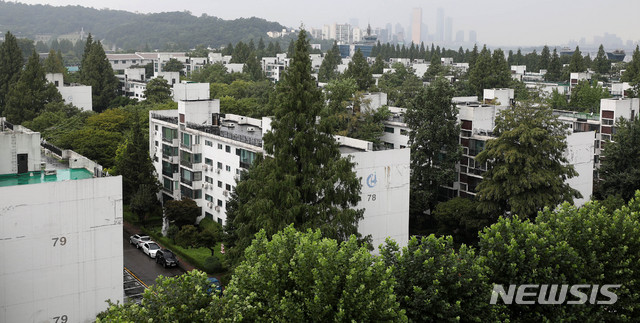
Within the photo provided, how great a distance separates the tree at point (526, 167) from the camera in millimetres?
35094

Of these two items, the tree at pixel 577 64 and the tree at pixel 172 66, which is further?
the tree at pixel 172 66

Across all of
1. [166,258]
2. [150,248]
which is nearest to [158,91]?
[150,248]

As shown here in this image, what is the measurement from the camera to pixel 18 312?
22141mm

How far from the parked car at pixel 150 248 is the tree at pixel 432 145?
47.9 ft

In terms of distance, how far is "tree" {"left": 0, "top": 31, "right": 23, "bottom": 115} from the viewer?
6388cm

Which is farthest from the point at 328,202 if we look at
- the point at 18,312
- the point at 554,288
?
the point at 18,312

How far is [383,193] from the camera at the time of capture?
105 ft

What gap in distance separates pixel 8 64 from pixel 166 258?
38056 millimetres

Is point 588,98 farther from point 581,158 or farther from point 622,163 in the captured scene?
point 581,158

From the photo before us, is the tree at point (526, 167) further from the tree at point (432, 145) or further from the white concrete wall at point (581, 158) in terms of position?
the tree at point (432, 145)

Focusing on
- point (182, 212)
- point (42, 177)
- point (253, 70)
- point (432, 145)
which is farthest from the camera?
point (253, 70)

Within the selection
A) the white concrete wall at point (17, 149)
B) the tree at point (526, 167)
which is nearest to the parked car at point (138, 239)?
the white concrete wall at point (17, 149)

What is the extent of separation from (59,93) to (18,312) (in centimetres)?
4293

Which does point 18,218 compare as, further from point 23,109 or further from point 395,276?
point 23,109
